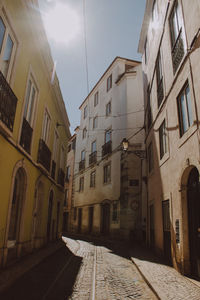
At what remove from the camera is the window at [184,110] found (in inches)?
249

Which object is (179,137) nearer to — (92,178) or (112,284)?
(112,284)

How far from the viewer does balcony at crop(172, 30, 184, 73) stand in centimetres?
701

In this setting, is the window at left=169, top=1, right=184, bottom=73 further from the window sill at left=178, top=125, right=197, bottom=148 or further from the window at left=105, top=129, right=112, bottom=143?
the window at left=105, top=129, right=112, bottom=143

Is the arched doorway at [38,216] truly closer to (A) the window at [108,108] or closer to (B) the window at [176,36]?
(B) the window at [176,36]

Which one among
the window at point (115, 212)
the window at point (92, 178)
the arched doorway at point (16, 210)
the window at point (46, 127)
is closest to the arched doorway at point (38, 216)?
the arched doorway at point (16, 210)

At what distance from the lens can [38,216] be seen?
34.0 ft

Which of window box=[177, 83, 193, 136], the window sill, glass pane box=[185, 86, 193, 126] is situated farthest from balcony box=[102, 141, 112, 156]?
glass pane box=[185, 86, 193, 126]

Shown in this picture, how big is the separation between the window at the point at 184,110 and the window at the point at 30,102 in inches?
189

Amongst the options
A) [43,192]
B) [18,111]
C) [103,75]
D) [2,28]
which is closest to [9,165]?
[18,111]

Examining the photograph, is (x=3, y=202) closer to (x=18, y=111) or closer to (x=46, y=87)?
(x=18, y=111)

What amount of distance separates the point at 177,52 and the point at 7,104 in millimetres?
5129

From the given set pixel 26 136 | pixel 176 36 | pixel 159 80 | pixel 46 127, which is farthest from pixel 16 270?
pixel 159 80

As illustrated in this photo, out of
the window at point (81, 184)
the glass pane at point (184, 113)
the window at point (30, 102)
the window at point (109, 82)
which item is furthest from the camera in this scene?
the window at point (81, 184)

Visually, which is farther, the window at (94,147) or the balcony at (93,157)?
the window at (94,147)
